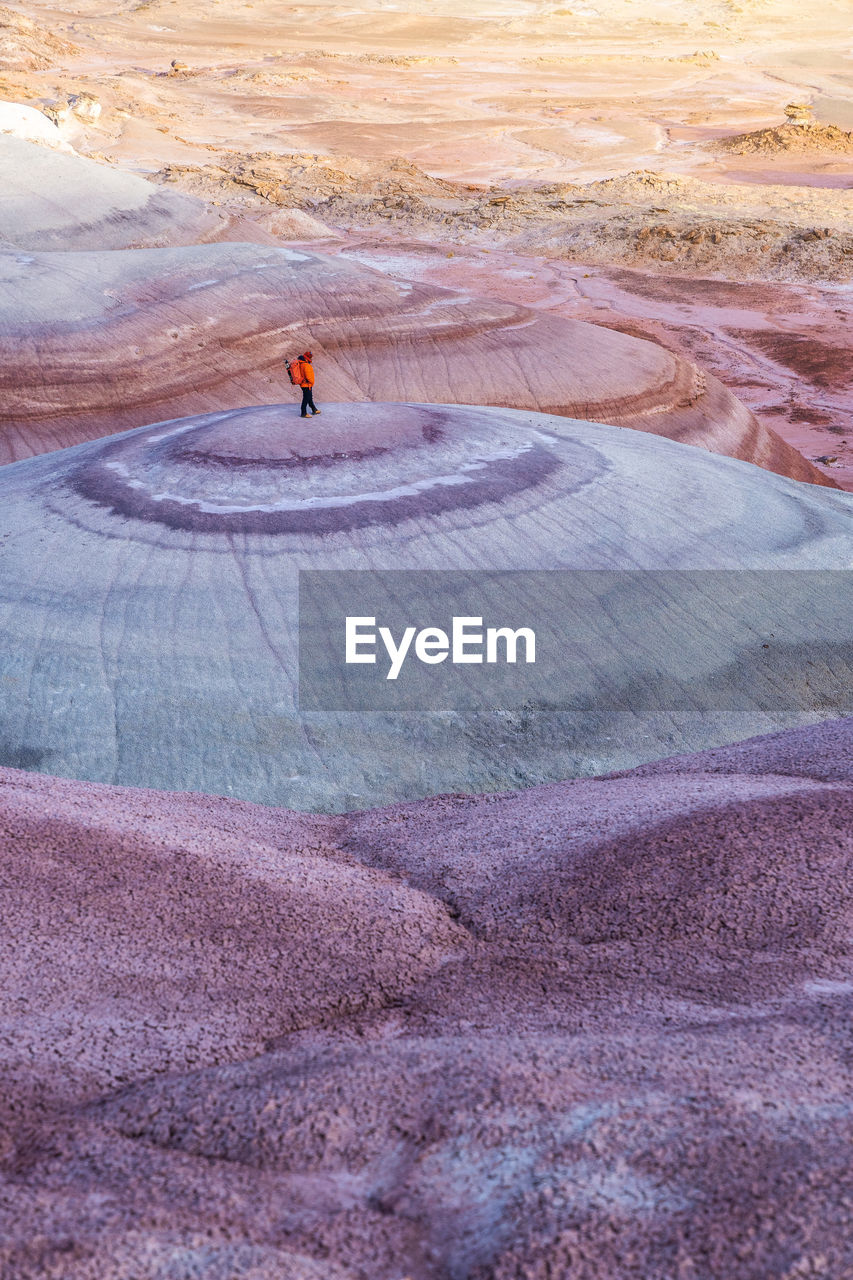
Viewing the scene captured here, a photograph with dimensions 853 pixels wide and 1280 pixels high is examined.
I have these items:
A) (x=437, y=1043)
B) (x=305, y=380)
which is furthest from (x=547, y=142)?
(x=437, y=1043)

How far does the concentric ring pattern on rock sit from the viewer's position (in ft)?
19.1

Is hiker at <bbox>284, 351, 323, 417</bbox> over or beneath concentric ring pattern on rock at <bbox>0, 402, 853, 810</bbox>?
over

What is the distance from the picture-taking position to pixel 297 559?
21.4ft

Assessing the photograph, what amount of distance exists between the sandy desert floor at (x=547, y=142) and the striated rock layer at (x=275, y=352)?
2.35 m

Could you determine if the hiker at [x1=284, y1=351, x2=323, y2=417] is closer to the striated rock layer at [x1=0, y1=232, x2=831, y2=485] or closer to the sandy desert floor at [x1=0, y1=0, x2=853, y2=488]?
the striated rock layer at [x1=0, y1=232, x2=831, y2=485]

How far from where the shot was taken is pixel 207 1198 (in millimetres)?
2037

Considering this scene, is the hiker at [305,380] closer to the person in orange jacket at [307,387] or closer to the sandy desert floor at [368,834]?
the person in orange jacket at [307,387]

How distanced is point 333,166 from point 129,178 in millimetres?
15302

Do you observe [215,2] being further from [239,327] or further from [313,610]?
[313,610]

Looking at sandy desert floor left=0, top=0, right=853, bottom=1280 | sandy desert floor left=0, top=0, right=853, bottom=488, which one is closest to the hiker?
sandy desert floor left=0, top=0, right=853, bottom=1280

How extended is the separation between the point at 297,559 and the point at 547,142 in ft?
104

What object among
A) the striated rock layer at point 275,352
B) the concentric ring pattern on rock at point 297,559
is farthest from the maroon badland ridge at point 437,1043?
the striated rock layer at point 275,352

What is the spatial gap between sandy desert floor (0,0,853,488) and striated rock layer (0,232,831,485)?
2.35m

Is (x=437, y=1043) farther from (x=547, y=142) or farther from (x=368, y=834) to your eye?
(x=547, y=142)
